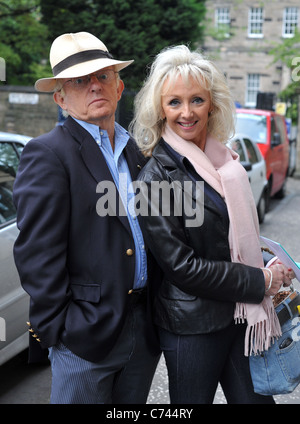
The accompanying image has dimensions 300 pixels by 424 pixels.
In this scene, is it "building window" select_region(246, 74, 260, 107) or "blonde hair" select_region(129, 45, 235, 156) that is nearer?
Result: "blonde hair" select_region(129, 45, 235, 156)

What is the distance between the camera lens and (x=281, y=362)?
220 cm

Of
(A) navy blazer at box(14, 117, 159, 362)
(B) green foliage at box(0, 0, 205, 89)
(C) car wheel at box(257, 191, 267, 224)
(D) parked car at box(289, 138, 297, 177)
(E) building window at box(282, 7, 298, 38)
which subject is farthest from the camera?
(E) building window at box(282, 7, 298, 38)

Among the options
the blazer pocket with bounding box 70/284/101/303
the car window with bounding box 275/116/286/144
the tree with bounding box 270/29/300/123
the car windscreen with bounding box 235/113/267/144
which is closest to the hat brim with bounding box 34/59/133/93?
the blazer pocket with bounding box 70/284/101/303

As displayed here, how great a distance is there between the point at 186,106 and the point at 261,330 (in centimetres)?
89

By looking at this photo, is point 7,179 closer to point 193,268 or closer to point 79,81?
point 79,81

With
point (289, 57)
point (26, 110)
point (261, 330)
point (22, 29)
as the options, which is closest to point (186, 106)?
point (261, 330)

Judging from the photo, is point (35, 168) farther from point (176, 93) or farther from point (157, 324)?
point (157, 324)

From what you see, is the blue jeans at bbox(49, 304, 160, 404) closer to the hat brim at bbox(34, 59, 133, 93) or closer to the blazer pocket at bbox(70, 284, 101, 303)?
the blazer pocket at bbox(70, 284, 101, 303)

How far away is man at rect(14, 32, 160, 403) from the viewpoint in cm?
193

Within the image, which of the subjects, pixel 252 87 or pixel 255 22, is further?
pixel 252 87

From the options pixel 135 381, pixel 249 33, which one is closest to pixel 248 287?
pixel 135 381

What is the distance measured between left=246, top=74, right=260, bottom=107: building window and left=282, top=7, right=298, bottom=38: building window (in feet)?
9.70

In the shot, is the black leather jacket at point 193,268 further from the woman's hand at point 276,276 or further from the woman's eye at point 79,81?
the woman's eye at point 79,81

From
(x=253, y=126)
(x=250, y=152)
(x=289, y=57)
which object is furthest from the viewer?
(x=289, y=57)
